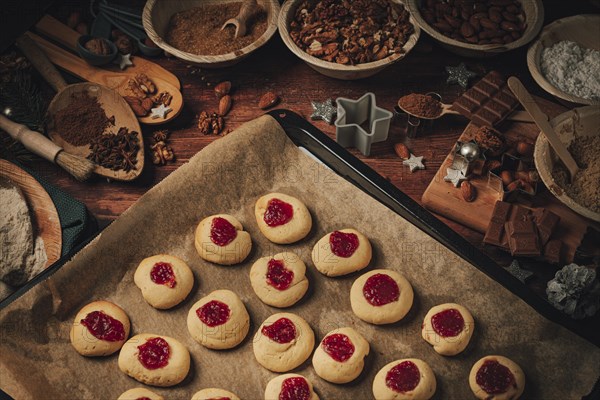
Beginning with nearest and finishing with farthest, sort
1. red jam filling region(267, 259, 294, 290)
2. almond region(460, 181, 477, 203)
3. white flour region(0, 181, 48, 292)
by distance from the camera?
red jam filling region(267, 259, 294, 290), white flour region(0, 181, 48, 292), almond region(460, 181, 477, 203)

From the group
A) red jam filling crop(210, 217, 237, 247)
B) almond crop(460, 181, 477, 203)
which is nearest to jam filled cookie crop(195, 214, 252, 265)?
red jam filling crop(210, 217, 237, 247)

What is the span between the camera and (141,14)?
11.0 ft

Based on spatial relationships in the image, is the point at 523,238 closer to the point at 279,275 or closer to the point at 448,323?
the point at 448,323

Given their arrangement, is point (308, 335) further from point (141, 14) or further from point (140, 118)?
point (141, 14)

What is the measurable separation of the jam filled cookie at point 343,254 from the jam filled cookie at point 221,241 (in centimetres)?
31

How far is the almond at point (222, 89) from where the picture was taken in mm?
3152

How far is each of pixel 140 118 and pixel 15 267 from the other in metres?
0.98

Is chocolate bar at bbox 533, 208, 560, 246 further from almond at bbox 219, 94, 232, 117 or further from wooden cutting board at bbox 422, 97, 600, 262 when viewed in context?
almond at bbox 219, 94, 232, 117

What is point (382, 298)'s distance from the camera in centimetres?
229

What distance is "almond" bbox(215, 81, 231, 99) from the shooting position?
10.3ft

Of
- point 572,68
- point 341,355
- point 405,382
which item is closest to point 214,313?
point 341,355

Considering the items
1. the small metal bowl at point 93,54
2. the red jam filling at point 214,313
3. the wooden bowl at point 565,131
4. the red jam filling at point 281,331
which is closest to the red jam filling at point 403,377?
the red jam filling at point 281,331

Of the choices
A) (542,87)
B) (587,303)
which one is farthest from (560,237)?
(542,87)

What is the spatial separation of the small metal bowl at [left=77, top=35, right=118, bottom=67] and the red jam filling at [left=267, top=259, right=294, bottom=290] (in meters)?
1.58
